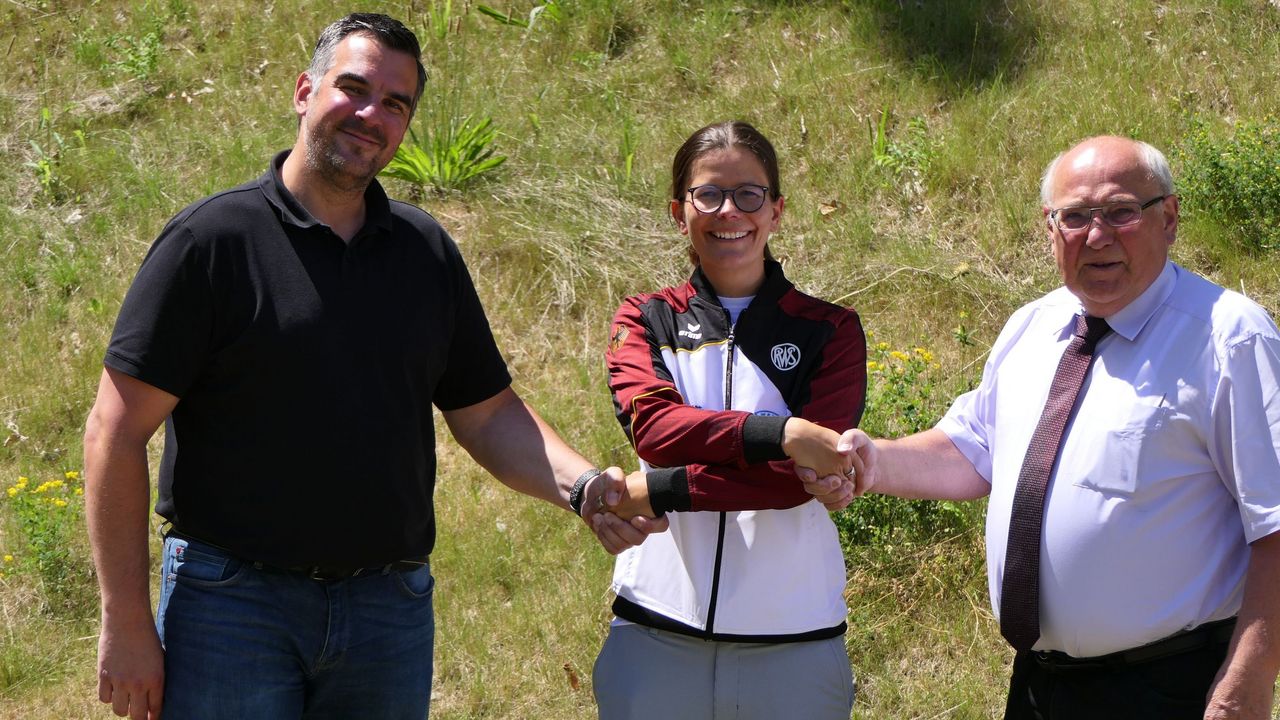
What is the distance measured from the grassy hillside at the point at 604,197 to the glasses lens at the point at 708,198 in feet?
6.80

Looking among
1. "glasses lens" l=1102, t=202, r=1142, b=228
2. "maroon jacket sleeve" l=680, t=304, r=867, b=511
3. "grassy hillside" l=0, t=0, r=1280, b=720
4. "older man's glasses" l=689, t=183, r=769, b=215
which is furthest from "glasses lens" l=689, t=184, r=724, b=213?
"grassy hillside" l=0, t=0, r=1280, b=720

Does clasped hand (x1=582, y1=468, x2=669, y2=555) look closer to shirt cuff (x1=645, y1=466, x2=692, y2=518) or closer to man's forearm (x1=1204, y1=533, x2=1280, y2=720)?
shirt cuff (x1=645, y1=466, x2=692, y2=518)

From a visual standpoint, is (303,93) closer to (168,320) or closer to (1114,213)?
(168,320)

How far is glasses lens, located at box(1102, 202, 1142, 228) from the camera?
113 inches

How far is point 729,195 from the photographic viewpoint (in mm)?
3219

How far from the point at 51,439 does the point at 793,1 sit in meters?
5.29

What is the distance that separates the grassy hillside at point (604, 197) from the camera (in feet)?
16.2

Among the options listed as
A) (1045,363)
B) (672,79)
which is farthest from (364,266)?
(672,79)

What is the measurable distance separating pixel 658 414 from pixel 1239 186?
3.90 meters

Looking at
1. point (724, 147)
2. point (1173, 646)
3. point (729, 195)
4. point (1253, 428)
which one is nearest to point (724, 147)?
point (724, 147)

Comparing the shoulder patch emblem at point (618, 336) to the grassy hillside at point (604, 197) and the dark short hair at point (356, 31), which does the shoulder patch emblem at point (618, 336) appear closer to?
the dark short hair at point (356, 31)

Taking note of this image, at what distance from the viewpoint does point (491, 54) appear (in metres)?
8.20

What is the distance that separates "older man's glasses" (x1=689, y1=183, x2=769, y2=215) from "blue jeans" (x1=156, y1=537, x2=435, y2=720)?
1.28 metres

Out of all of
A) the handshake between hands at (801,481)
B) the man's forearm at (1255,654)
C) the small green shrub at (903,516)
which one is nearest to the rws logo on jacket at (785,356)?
the handshake between hands at (801,481)
